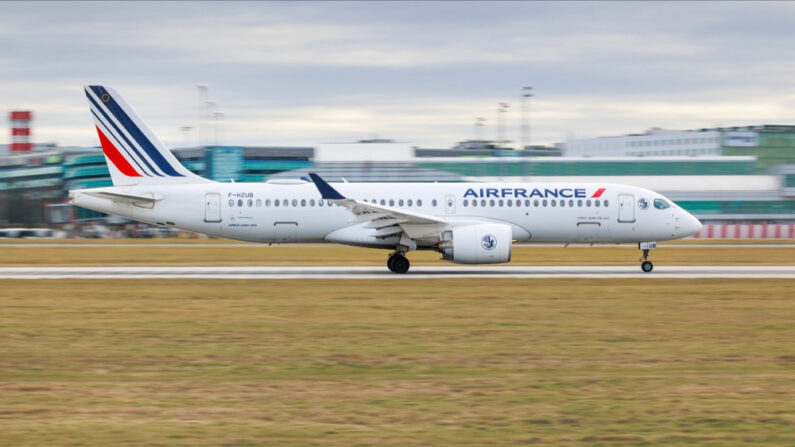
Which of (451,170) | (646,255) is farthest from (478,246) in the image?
(451,170)

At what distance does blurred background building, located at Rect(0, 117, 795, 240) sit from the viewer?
294 feet

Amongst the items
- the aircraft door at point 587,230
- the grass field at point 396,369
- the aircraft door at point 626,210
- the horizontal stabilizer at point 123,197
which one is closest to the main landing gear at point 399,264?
the aircraft door at point 587,230

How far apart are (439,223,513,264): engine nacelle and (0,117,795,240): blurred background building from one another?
43.6 meters

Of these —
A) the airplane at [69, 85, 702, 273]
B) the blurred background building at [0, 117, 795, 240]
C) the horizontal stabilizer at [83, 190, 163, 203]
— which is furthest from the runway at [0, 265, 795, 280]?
the blurred background building at [0, 117, 795, 240]

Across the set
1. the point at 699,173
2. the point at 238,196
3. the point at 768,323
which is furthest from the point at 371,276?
the point at 699,173

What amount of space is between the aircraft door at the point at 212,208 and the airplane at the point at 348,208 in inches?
1.4

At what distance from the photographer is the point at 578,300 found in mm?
22250

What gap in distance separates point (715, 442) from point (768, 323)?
9.98 metres

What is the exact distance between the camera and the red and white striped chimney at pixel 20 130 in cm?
14050

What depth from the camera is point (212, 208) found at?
105 feet

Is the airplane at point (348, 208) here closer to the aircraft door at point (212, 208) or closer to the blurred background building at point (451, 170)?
the aircraft door at point (212, 208)

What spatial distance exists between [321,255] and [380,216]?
1215cm

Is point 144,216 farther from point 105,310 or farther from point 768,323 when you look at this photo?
point 768,323

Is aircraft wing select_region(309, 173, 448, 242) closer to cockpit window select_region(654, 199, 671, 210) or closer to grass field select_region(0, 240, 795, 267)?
grass field select_region(0, 240, 795, 267)
